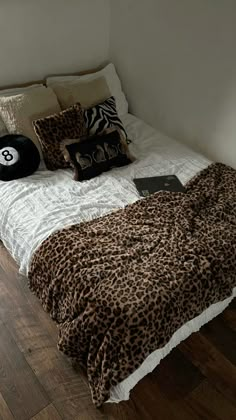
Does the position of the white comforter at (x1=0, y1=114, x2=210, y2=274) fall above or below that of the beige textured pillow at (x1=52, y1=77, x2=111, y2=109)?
below

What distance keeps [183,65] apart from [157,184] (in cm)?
88

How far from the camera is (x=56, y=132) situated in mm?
2094

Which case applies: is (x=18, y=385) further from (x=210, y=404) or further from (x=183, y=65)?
(x=183, y=65)

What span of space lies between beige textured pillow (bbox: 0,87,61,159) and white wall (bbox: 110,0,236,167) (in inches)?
34.6

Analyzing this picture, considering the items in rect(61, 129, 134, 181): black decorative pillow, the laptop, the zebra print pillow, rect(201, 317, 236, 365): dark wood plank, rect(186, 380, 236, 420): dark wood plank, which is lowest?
rect(186, 380, 236, 420): dark wood plank

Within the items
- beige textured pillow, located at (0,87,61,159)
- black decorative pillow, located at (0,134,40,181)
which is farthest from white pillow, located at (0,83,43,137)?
black decorative pillow, located at (0,134,40,181)

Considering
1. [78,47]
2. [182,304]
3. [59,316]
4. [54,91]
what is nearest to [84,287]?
[59,316]

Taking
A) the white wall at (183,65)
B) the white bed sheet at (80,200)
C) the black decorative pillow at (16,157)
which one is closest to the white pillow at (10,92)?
the black decorative pillow at (16,157)

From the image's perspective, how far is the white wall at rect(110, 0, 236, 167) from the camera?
2113 mm

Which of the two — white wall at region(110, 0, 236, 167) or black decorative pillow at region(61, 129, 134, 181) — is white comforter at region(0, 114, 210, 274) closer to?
black decorative pillow at region(61, 129, 134, 181)

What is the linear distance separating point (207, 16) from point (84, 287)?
5.72ft

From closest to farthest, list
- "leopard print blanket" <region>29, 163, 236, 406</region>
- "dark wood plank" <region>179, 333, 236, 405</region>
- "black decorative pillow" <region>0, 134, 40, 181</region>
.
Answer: "leopard print blanket" <region>29, 163, 236, 406</region> < "dark wood plank" <region>179, 333, 236, 405</region> < "black decorative pillow" <region>0, 134, 40, 181</region>

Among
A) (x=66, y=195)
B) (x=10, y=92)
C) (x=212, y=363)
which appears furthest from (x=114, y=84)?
(x=212, y=363)

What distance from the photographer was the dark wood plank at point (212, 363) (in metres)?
1.60
